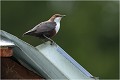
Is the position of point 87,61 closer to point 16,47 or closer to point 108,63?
point 108,63

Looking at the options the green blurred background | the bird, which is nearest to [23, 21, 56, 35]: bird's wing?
the bird

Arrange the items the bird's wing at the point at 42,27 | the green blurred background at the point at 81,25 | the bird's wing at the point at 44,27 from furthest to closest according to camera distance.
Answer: the green blurred background at the point at 81,25, the bird's wing at the point at 44,27, the bird's wing at the point at 42,27

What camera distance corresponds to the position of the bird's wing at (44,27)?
817 centimetres

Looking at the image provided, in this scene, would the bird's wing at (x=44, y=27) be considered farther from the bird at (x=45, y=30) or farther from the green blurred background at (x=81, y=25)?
the green blurred background at (x=81, y=25)

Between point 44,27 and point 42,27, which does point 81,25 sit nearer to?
point 44,27

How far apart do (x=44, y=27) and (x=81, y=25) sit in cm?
2620

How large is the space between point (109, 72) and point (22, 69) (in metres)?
24.0

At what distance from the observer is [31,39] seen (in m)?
30.3

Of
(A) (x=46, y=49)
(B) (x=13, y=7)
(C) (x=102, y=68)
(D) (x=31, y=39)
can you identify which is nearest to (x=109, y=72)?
(C) (x=102, y=68)

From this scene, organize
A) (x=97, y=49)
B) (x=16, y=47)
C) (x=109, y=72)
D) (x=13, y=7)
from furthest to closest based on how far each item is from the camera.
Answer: (x=13, y=7), (x=97, y=49), (x=109, y=72), (x=16, y=47)

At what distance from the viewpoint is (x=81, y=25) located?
113 feet

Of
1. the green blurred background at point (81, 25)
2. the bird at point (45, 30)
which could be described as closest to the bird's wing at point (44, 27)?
the bird at point (45, 30)

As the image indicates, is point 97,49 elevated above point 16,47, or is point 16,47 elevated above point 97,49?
point 16,47

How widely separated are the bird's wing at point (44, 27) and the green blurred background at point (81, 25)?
20511 millimetres
